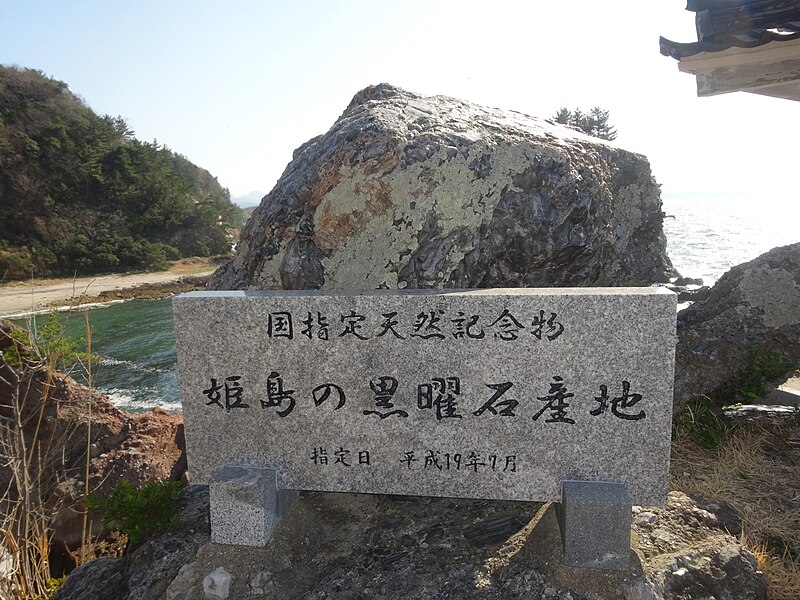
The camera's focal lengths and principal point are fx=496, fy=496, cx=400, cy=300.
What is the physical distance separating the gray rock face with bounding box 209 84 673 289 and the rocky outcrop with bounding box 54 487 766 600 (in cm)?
132

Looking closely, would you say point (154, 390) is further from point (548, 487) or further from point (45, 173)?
point (45, 173)

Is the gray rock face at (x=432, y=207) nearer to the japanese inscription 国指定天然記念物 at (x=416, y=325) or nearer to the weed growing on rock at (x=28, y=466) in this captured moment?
the japanese inscription 国指定天然記念物 at (x=416, y=325)

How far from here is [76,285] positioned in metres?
27.1

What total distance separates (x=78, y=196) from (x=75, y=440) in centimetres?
3317

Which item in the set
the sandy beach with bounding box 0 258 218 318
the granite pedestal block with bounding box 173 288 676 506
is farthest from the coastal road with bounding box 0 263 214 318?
the granite pedestal block with bounding box 173 288 676 506

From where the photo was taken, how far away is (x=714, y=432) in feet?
11.3

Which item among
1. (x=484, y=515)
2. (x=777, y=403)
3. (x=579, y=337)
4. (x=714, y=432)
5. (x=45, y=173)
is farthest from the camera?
(x=45, y=173)

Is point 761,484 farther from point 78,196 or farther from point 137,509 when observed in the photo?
point 78,196

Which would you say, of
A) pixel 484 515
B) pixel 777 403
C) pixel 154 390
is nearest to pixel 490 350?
pixel 484 515

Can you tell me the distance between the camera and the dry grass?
99.0 inches

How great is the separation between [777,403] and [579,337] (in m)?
3.02

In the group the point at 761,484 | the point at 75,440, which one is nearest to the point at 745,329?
the point at 761,484

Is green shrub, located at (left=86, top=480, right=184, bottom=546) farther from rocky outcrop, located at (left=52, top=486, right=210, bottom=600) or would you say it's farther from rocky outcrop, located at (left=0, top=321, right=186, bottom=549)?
rocky outcrop, located at (left=0, top=321, right=186, bottom=549)

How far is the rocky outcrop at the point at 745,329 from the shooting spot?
3.56 metres
